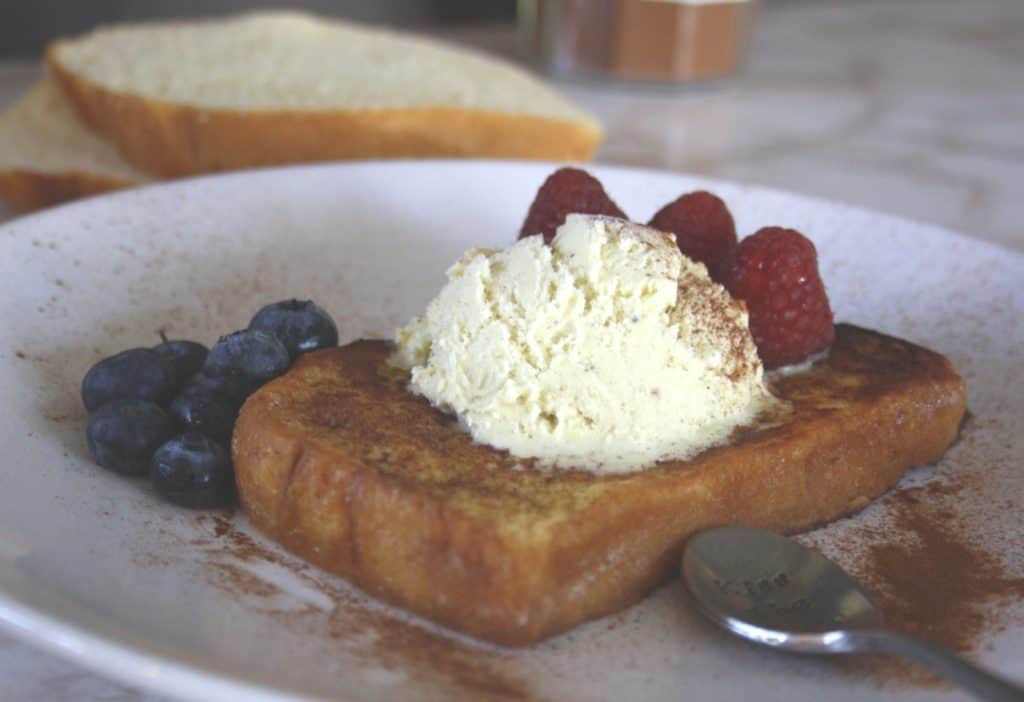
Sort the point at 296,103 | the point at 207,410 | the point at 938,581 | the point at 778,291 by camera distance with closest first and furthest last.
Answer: the point at 938,581, the point at 207,410, the point at 778,291, the point at 296,103

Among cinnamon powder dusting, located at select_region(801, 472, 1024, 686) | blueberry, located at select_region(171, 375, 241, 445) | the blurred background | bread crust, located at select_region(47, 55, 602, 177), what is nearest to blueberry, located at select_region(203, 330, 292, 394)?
blueberry, located at select_region(171, 375, 241, 445)

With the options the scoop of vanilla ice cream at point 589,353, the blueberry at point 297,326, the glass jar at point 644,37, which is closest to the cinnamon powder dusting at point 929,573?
the scoop of vanilla ice cream at point 589,353

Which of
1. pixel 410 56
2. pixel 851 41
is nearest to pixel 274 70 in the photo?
pixel 410 56

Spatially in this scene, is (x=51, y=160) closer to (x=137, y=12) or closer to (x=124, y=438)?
(x=124, y=438)

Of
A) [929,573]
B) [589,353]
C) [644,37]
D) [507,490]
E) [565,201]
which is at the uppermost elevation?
[644,37]

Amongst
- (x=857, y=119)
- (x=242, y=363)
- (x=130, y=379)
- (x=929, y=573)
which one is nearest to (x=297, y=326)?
(x=242, y=363)

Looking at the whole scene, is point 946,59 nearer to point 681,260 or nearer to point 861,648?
point 681,260
